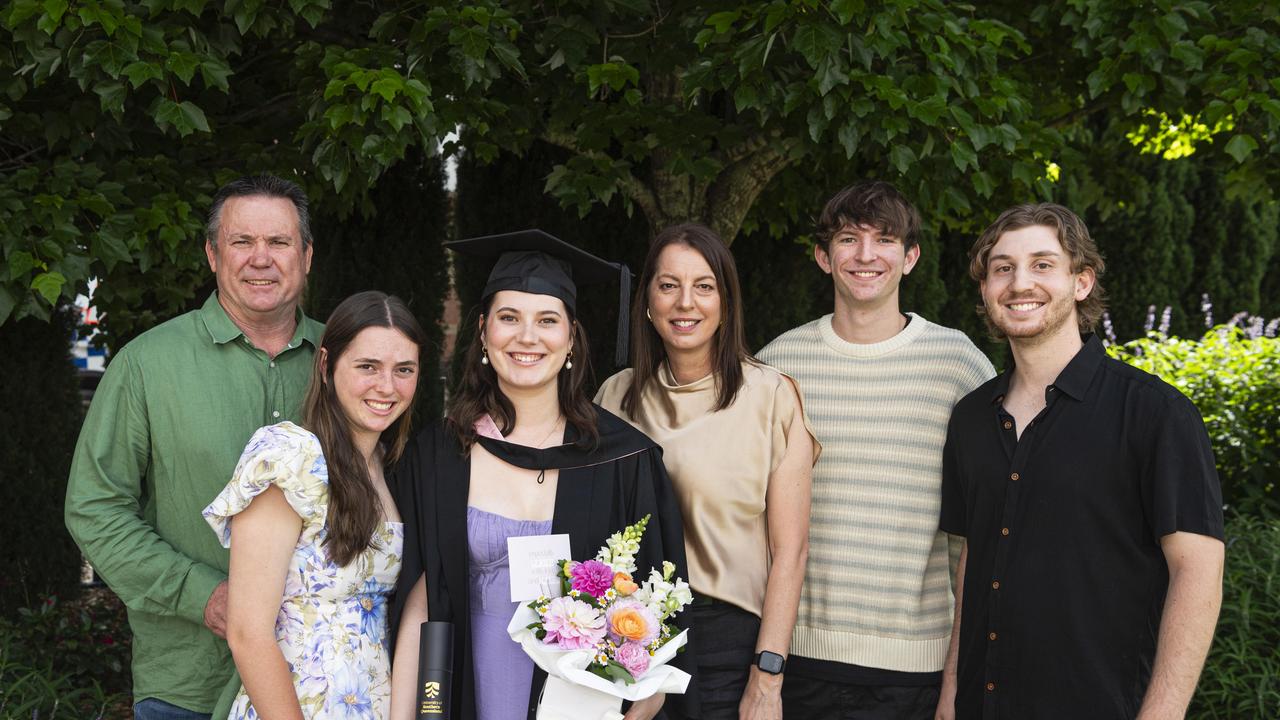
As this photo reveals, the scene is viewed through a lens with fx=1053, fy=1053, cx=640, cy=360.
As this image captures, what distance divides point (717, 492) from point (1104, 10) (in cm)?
304

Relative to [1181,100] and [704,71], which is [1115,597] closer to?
[704,71]

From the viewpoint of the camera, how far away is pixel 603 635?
2.44m

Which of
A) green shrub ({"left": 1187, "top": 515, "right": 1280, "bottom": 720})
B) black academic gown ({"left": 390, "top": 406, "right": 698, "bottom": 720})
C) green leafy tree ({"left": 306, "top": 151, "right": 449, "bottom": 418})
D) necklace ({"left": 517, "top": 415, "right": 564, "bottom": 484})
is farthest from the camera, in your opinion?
green leafy tree ({"left": 306, "top": 151, "right": 449, "bottom": 418})

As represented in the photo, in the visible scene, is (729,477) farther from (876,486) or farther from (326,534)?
(326,534)

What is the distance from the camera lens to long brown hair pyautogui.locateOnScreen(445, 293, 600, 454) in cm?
286

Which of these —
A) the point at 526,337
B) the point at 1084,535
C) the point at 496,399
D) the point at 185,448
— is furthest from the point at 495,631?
the point at 1084,535

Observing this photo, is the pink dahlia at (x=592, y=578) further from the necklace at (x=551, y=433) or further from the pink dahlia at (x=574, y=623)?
the necklace at (x=551, y=433)

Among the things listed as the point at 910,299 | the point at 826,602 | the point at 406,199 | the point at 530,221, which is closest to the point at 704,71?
the point at 826,602

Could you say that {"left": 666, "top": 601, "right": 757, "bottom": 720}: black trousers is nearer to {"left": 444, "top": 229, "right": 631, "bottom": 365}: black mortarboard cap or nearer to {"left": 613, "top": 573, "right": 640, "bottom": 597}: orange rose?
{"left": 613, "top": 573, "right": 640, "bottom": 597}: orange rose

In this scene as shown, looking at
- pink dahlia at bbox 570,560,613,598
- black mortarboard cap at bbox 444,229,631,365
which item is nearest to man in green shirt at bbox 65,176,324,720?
black mortarboard cap at bbox 444,229,631,365

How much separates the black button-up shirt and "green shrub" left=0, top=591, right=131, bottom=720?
12.6 feet

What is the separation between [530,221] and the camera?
7.94 metres

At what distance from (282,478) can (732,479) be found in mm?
1214

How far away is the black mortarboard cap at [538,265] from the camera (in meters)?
2.86
